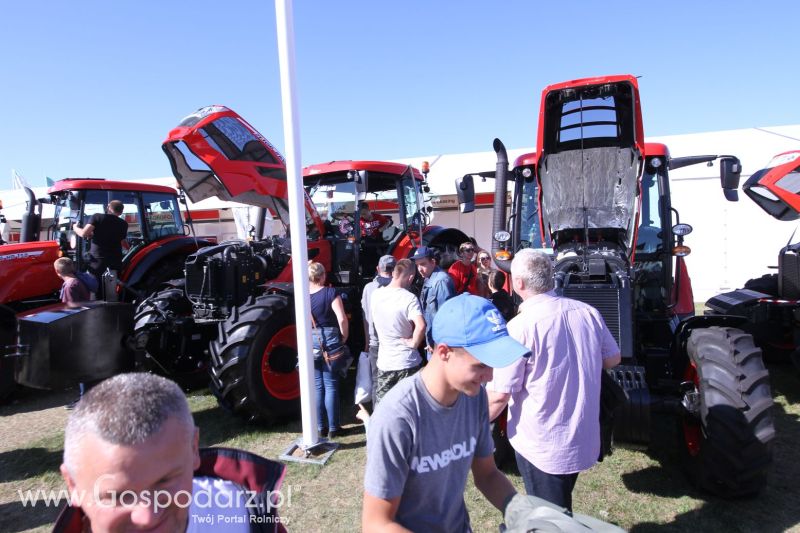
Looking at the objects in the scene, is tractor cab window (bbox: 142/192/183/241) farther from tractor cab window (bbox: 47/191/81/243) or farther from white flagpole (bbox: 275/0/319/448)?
white flagpole (bbox: 275/0/319/448)

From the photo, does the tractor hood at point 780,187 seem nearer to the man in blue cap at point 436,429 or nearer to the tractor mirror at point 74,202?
the man in blue cap at point 436,429

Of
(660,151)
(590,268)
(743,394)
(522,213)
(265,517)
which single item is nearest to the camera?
(265,517)

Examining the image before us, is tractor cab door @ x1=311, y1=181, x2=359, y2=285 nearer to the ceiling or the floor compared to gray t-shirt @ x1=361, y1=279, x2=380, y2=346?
nearer to the ceiling

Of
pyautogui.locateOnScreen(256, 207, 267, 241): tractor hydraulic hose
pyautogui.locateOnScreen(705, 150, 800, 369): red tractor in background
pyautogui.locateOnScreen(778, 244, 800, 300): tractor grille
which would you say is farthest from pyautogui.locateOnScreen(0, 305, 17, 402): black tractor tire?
pyautogui.locateOnScreen(778, 244, 800, 300): tractor grille

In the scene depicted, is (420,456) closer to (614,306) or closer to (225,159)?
(614,306)

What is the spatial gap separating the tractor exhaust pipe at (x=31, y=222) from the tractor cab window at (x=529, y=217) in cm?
634

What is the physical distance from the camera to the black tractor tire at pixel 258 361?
425 centimetres

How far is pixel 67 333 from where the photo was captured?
13.2 ft

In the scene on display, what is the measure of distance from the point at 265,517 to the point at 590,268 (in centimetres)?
307

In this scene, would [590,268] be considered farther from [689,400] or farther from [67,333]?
[67,333]

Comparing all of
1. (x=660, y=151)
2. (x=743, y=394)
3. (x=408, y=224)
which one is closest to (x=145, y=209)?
(x=408, y=224)

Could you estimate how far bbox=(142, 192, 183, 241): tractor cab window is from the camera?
690cm

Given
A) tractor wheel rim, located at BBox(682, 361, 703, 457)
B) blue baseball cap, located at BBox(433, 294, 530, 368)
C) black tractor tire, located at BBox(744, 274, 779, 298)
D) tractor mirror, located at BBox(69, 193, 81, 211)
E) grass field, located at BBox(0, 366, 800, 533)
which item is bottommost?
grass field, located at BBox(0, 366, 800, 533)

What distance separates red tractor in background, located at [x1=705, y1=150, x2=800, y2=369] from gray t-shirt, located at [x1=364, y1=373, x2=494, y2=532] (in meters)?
3.46
